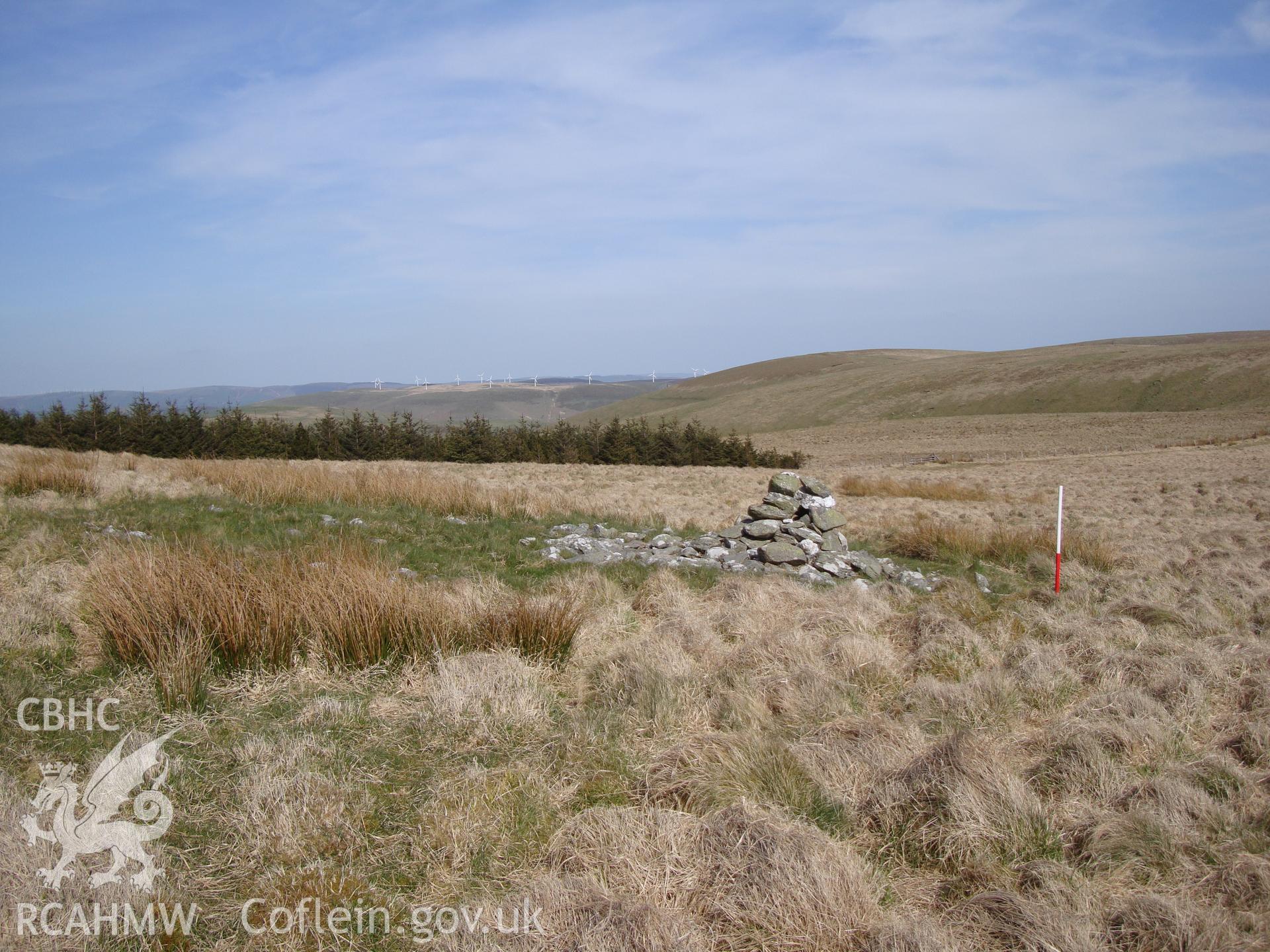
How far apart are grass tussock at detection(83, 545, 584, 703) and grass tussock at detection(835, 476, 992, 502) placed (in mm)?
21834

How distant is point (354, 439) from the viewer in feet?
160

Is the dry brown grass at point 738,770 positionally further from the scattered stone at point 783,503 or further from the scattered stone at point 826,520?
the scattered stone at point 783,503

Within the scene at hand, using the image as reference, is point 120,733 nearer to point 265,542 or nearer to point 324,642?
point 324,642

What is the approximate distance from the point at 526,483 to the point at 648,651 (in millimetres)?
20785

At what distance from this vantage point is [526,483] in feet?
86.5

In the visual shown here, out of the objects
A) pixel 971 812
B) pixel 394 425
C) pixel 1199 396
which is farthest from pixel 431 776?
pixel 1199 396

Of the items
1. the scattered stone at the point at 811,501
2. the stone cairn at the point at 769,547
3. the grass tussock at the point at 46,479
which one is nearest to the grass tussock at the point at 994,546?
the stone cairn at the point at 769,547

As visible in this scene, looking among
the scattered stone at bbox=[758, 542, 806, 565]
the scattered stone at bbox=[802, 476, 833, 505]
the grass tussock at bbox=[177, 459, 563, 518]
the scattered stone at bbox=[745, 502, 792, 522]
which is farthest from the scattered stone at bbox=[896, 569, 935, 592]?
the grass tussock at bbox=[177, 459, 563, 518]

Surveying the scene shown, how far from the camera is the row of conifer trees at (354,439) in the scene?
42000mm

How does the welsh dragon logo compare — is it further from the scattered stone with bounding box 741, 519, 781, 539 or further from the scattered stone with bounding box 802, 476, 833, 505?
the scattered stone with bounding box 802, 476, 833, 505

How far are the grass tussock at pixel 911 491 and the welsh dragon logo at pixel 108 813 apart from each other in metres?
24.5

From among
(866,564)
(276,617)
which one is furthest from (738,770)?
(866,564)

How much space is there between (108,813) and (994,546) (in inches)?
520

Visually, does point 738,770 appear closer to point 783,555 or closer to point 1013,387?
point 783,555
